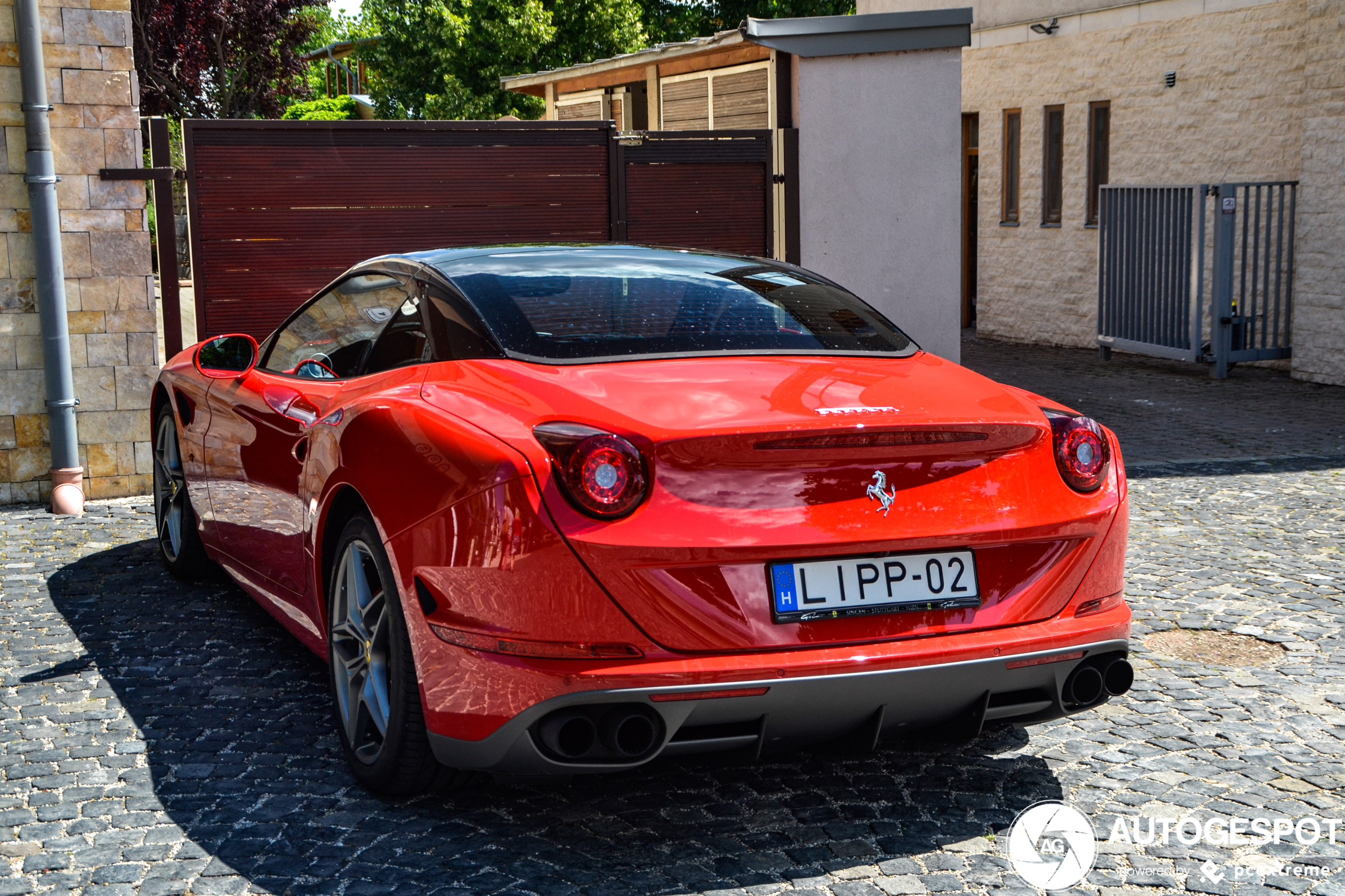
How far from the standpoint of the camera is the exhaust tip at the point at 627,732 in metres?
3.31

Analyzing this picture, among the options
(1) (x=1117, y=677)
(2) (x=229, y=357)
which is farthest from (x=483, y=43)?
(1) (x=1117, y=677)

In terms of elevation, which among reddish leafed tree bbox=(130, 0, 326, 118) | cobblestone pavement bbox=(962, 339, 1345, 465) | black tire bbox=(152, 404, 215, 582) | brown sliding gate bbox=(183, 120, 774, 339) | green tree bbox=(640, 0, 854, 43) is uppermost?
green tree bbox=(640, 0, 854, 43)

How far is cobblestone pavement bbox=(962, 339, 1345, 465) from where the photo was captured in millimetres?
10523

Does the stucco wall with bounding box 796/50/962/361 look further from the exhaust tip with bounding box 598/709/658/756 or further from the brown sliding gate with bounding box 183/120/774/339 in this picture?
the exhaust tip with bounding box 598/709/658/756

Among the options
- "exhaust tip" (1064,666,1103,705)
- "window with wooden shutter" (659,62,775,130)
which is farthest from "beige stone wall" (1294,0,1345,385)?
"exhaust tip" (1064,666,1103,705)

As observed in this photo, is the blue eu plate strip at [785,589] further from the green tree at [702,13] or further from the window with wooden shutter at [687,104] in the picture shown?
the green tree at [702,13]

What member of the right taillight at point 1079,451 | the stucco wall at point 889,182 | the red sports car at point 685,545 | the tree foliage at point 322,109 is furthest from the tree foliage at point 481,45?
the right taillight at point 1079,451

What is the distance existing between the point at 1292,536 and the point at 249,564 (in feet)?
16.2

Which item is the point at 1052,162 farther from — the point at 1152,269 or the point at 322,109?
the point at 322,109

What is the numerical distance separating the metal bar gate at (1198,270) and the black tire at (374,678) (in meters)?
11.8

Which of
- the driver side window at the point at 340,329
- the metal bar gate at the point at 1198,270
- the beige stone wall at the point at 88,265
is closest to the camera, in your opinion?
the driver side window at the point at 340,329

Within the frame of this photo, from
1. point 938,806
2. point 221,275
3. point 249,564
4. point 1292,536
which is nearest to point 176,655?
point 249,564

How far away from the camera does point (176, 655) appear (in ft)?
17.8

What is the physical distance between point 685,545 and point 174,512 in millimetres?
3935
